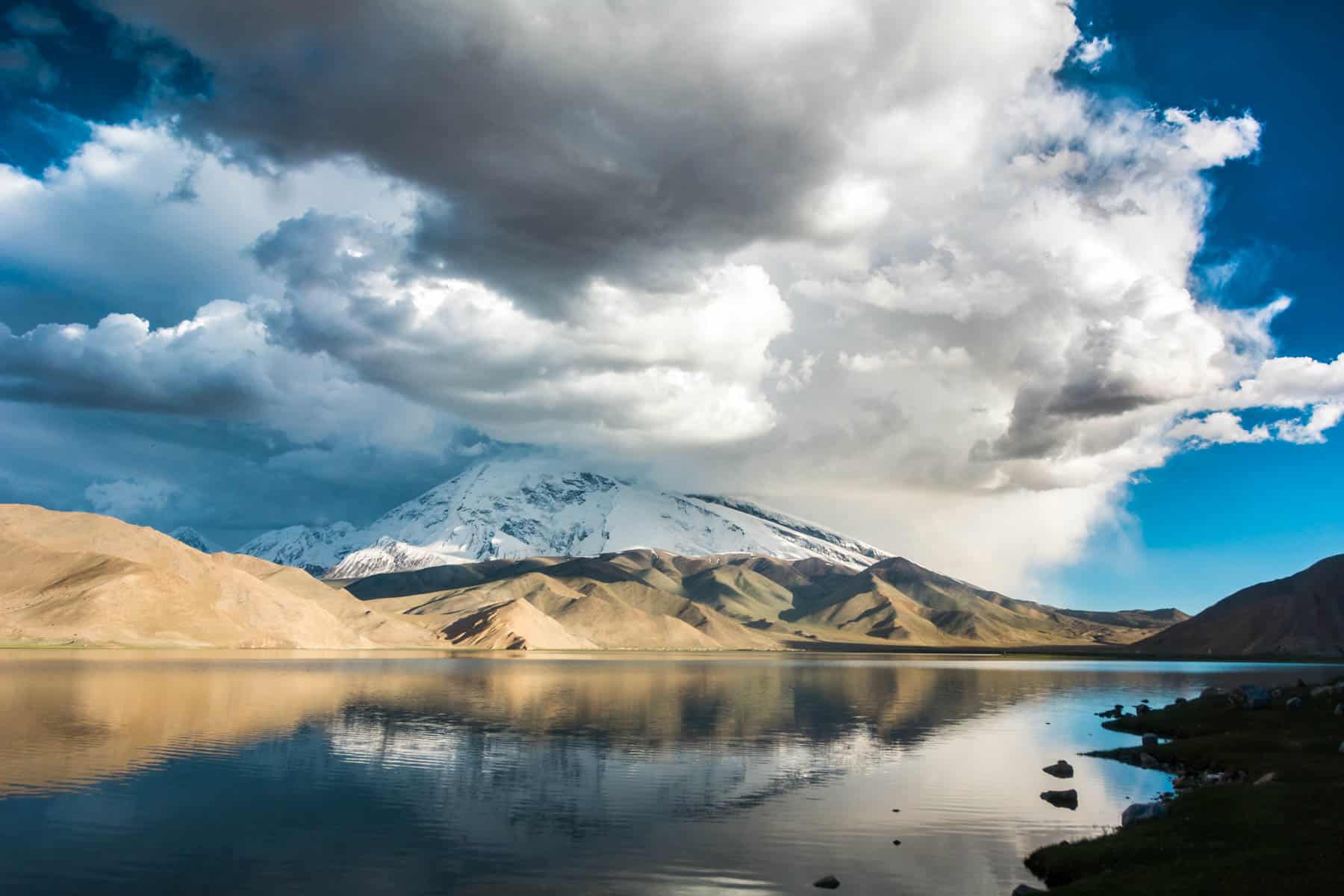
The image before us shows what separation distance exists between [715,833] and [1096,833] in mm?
19320

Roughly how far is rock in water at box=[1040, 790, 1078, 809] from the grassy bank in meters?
7.18

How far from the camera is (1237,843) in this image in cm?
3903

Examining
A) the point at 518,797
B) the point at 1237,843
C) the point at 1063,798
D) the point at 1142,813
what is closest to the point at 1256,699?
the point at 1063,798

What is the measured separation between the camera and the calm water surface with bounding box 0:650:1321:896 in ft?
131

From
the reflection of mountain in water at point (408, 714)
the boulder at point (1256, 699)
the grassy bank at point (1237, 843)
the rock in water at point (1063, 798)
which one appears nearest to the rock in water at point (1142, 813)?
the grassy bank at point (1237, 843)

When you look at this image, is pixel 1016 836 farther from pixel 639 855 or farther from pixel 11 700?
pixel 11 700

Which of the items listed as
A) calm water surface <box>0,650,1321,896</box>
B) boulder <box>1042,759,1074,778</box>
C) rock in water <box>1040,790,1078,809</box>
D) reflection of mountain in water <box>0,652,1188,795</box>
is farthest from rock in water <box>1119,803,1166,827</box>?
reflection of mountain in water <box>0,652,1188,795</box>

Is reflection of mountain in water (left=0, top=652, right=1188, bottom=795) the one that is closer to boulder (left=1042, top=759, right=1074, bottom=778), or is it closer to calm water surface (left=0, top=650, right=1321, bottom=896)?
calm water surface (left=0, top=650, right=1321, bottom=896)

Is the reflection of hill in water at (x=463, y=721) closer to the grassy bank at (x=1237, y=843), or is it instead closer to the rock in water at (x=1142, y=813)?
the rock in water at (x=1142, y=813)

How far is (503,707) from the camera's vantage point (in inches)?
4719

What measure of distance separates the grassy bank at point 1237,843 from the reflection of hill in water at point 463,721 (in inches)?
976

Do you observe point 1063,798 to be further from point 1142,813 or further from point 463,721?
point 463,721

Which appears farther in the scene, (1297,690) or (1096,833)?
(1297,690)

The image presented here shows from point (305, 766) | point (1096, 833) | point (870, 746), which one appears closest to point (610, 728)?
point (870, 746)
